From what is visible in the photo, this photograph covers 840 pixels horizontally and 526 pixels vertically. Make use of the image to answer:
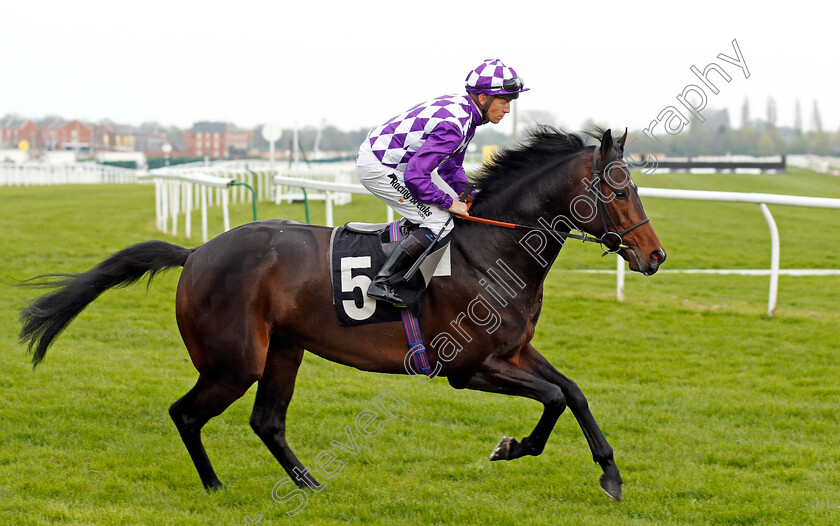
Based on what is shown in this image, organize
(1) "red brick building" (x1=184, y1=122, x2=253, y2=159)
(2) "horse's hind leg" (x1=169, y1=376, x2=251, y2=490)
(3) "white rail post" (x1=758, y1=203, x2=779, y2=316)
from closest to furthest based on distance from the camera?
(2) "horse's hind leg" (x1=169, y1=376, x2=251, y2=490) → (3) "white rail post" (x1=758, y1=203, x2=779, y2=316) → (1) "red brick building" (x1=184, y1=122, x2=253, y2=159)

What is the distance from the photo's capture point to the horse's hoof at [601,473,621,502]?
A: 3.65 m

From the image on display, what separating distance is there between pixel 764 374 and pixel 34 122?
434 feet

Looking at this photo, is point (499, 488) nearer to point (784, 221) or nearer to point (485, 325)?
point (485, 325)

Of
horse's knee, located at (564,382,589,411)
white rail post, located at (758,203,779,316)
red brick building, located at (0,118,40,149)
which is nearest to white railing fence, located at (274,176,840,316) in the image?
white rail post, located at (758,203,779,316)

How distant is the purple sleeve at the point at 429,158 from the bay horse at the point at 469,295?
0.35 metres

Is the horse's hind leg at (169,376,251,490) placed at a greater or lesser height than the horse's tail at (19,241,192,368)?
lesser

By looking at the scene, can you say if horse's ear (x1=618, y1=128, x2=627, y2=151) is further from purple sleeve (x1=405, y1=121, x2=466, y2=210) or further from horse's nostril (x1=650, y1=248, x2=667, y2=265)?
purple sleeve (x1=405, y1=121, x2=466, y2=210)

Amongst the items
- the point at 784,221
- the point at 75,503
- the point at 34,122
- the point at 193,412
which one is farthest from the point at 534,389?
the point at 34,122

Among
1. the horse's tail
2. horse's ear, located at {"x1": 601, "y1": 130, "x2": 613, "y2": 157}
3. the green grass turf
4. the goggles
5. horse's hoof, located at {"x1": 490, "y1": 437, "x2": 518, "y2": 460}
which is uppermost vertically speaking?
the goggles

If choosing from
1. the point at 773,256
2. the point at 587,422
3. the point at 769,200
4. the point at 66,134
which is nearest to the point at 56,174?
the point at 773,256

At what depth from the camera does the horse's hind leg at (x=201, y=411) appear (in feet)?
12.6

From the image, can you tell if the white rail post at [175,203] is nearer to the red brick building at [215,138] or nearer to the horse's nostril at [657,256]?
the horse's nostril at [657,256]

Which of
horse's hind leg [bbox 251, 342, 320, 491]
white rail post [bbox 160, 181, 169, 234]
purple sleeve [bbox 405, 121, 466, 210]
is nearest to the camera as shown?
purple sleeve [bbox 405, 121, 466, 210]

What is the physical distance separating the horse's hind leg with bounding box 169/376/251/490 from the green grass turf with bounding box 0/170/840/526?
5.3 inches
